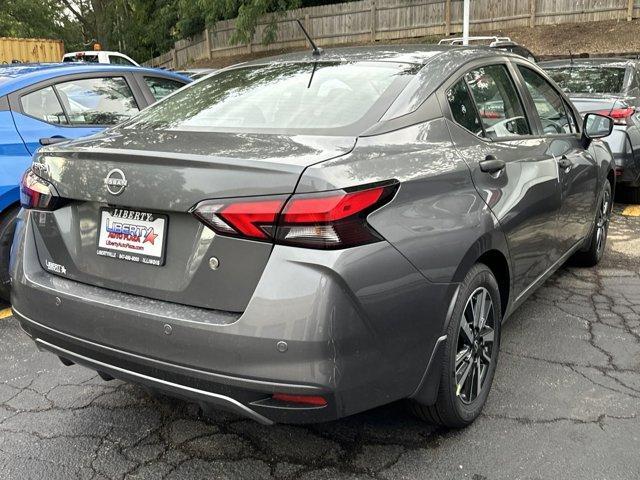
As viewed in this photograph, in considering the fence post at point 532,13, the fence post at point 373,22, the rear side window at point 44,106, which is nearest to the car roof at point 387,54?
the rear side window at point 44,106

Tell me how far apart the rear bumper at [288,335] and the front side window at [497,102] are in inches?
44.2

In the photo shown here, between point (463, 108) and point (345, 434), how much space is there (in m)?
1.58

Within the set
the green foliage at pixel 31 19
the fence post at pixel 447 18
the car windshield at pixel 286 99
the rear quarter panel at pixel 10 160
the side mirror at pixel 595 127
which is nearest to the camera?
the car windshield at pixel 286 99

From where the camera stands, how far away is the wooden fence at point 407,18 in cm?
1969

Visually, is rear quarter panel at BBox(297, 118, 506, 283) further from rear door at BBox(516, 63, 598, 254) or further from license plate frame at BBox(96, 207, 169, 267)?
rear door at BBox(516, 63, 598, 254)

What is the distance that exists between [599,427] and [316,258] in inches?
65.6

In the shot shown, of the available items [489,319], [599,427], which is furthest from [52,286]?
[599,427]

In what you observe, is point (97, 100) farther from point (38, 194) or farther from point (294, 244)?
point (294, 244)

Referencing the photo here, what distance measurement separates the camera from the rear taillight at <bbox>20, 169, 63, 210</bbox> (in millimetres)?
2494

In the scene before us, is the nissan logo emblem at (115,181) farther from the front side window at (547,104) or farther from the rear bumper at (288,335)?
the front side window at (547,104)

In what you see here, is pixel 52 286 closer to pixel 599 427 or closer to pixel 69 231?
pixel 69 231

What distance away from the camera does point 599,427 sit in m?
2.76

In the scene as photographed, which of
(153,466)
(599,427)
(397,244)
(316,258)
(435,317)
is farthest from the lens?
(599,427)

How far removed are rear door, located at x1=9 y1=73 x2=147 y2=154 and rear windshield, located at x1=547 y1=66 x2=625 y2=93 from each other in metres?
5.14
